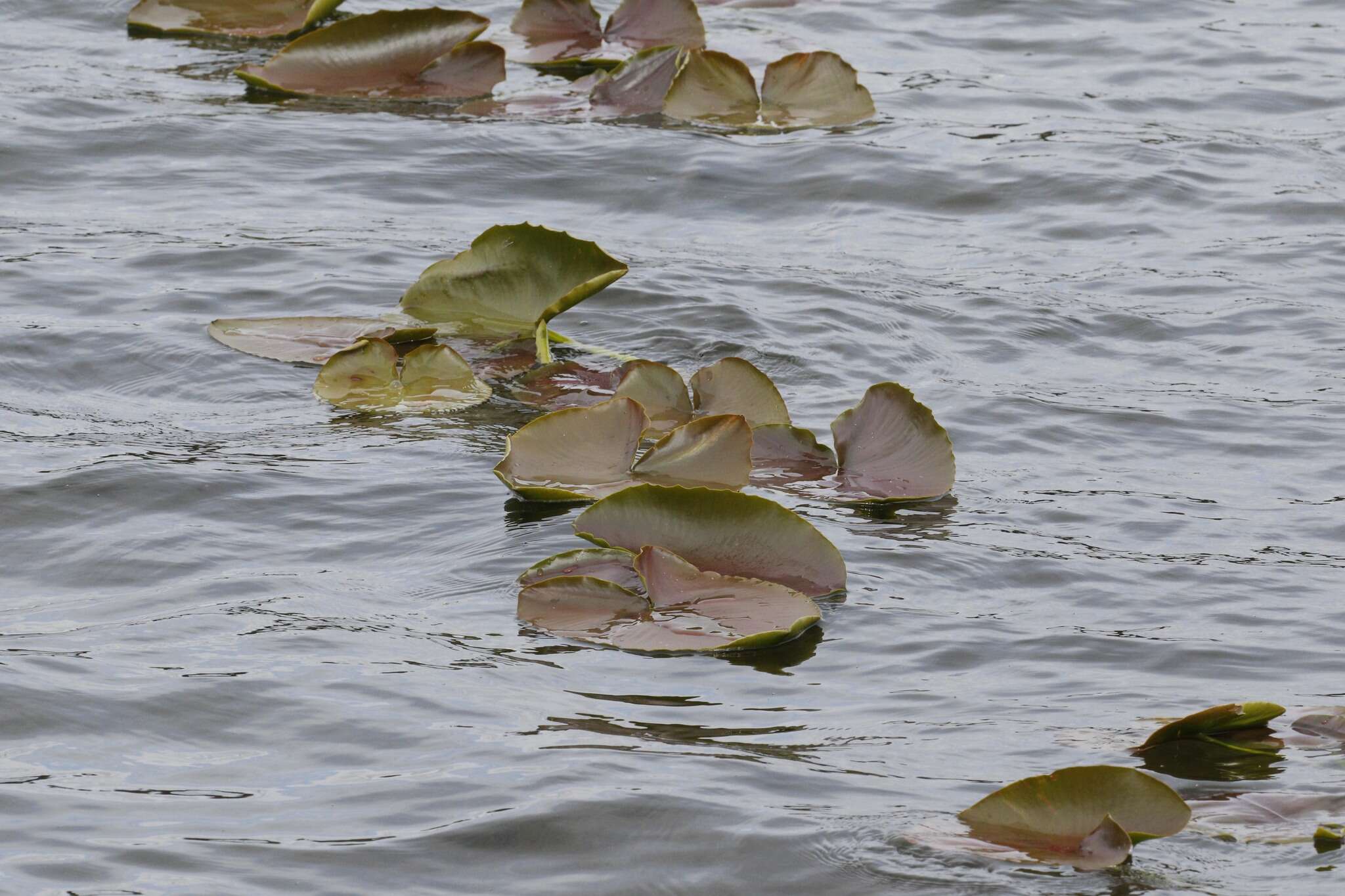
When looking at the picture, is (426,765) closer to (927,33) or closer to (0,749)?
(0,749)

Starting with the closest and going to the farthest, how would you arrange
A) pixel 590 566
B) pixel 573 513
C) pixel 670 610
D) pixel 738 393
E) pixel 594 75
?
1. pixel 670 610
2. pixel 590 566
3. pixel 573 513
4. pixel 738 393
5. pixel 594 75

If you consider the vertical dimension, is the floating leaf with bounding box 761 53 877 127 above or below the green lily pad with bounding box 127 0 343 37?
below

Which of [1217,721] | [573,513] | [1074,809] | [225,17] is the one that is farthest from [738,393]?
[225,17]

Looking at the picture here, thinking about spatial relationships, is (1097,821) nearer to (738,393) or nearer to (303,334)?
Answer: (738,393)

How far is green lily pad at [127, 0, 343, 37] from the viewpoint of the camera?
24.6ft

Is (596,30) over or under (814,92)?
over

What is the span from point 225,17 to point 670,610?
5.36 metres

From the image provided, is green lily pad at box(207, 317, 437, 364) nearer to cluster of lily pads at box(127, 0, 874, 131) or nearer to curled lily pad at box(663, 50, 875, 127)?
cluster of lily pads at box(127, 0, 874, 131)

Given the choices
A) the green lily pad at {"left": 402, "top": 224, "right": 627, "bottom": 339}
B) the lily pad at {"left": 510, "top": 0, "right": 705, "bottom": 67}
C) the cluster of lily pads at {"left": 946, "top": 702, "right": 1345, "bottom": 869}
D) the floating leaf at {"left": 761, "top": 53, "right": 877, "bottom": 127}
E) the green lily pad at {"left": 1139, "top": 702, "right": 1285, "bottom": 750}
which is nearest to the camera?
the cluster of lily pads at {"left": 946, "top": 702, "right": 1345, "bottom": 869}

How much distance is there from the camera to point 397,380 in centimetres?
438

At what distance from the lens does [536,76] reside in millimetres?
7332

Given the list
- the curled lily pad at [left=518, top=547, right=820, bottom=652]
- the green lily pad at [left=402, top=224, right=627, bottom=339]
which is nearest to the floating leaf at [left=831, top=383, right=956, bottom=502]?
the curled lily pad at [left=518, top=547, right=820, bottom=652]

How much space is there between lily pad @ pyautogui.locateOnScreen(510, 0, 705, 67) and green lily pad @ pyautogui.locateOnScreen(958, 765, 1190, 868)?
5.35 meters

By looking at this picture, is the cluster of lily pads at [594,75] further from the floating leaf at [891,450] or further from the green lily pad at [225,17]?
the floating leaf at [891,450]
